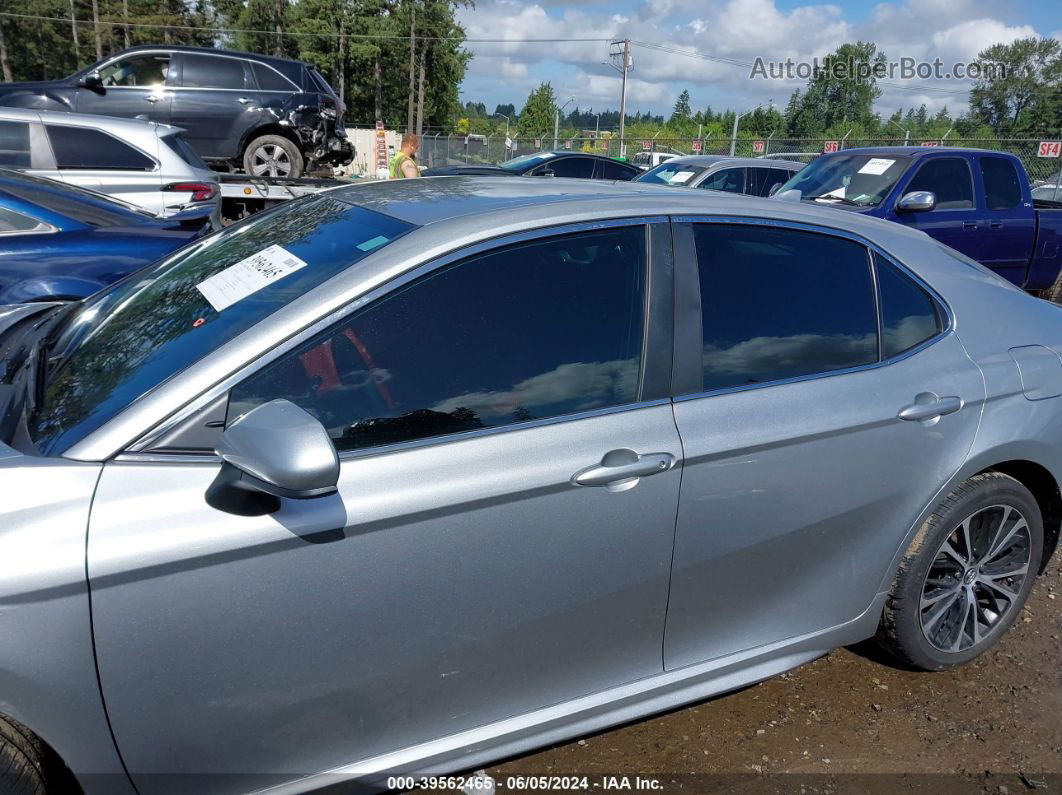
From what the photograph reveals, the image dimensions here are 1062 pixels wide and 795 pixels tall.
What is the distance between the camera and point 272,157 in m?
12.8

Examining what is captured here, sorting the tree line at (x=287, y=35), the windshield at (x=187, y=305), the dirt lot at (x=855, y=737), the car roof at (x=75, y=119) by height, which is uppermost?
the tree line at (x=287, y=35)

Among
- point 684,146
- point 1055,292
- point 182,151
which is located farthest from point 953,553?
point 684,146

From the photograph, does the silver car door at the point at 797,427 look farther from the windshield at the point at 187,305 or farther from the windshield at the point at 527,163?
the windshield at the point at 527,163

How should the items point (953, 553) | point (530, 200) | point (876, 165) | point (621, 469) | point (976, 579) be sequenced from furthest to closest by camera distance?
1. point (876, 165)
2. point (976, 579)
3. point (953, 553)
4. point (530, 200)
5. point (621, 469)

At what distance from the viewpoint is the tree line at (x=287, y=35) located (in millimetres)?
57969

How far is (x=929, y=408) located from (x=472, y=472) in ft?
5.09

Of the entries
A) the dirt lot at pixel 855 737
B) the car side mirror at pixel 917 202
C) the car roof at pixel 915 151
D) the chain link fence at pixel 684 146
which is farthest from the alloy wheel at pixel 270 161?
the dirt lot at pixel 855 737

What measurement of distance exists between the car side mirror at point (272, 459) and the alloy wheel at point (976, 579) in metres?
2.20

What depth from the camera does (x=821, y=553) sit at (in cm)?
258

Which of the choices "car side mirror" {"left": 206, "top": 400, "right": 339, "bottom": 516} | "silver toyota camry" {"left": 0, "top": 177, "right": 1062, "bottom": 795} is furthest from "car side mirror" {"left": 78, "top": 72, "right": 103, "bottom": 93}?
"car side mirror" {"left": 206, "top": 400, "right": 339, "bottom": 516}

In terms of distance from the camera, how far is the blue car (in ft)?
14.5

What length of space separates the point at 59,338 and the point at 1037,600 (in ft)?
13.3

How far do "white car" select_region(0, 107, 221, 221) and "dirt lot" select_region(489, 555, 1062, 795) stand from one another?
667 centimetres

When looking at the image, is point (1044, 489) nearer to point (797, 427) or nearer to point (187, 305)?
point (797, 427)
